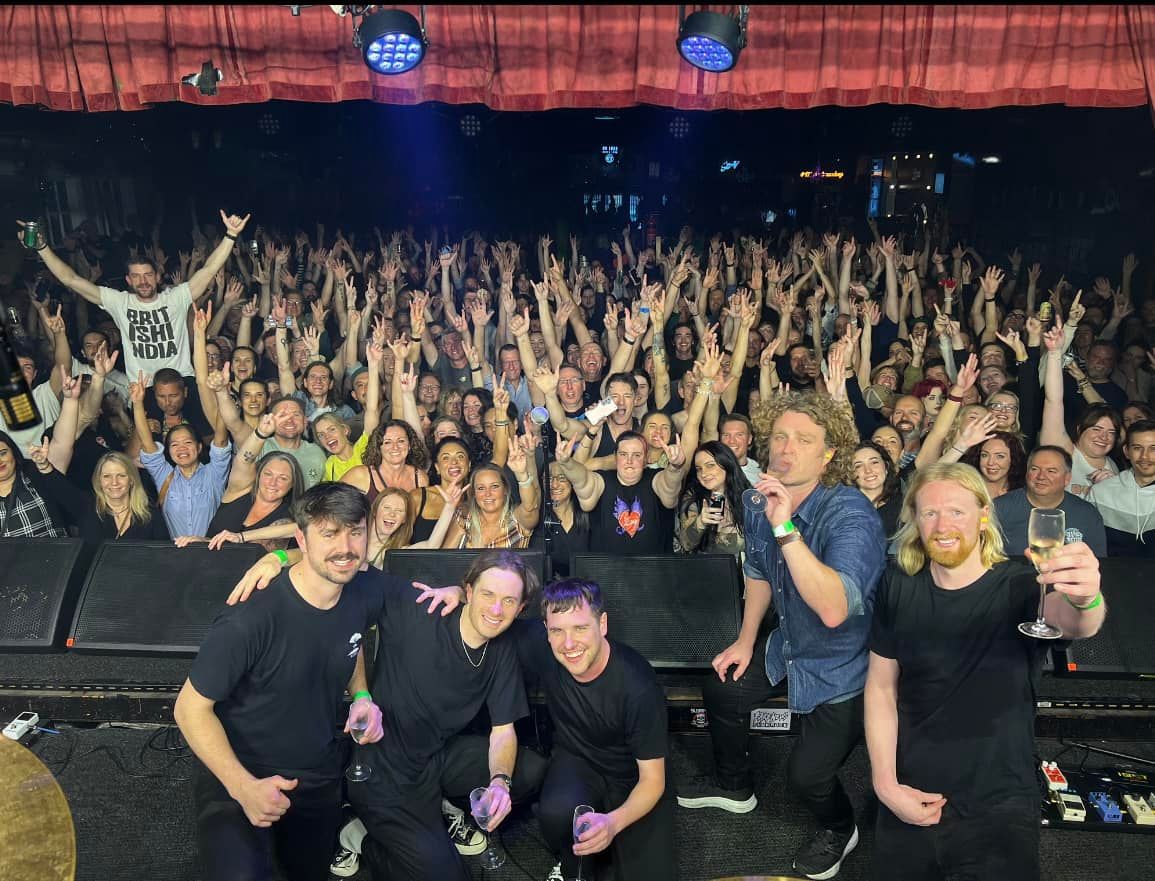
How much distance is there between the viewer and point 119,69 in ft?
13.6

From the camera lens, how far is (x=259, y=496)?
3.89 m

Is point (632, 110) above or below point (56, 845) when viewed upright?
above

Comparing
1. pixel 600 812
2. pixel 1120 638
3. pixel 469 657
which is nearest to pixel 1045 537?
pixel 600 812

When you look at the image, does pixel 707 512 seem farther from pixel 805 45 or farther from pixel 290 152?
pixel 290 152

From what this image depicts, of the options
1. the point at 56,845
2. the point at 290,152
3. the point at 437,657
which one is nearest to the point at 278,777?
the point at 437,657

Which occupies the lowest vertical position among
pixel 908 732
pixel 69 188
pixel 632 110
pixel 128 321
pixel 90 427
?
pixel 908 732

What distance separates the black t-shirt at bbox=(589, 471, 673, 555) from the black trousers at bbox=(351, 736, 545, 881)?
128 centimetres

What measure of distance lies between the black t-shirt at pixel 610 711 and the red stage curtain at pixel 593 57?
289cm

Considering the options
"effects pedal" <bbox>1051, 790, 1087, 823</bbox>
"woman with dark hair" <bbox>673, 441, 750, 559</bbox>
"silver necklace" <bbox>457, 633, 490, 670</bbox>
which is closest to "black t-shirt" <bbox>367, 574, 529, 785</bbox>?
"silver necklace" <bbox>457, 633, 490, 670</bbox>

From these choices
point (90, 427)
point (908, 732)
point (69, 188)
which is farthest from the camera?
point (69, 188)

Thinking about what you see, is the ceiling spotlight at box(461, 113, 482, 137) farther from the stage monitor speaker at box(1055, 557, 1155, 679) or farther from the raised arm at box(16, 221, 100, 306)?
the stage monitor speaker at box(1055, 557, 1155, 679)

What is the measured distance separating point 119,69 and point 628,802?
4.25 meters

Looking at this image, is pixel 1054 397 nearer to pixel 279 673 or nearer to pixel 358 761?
pixel 358 761

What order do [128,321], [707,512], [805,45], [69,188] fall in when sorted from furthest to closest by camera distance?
[69,188] → [128,321] → [805,45] → [707,512]
